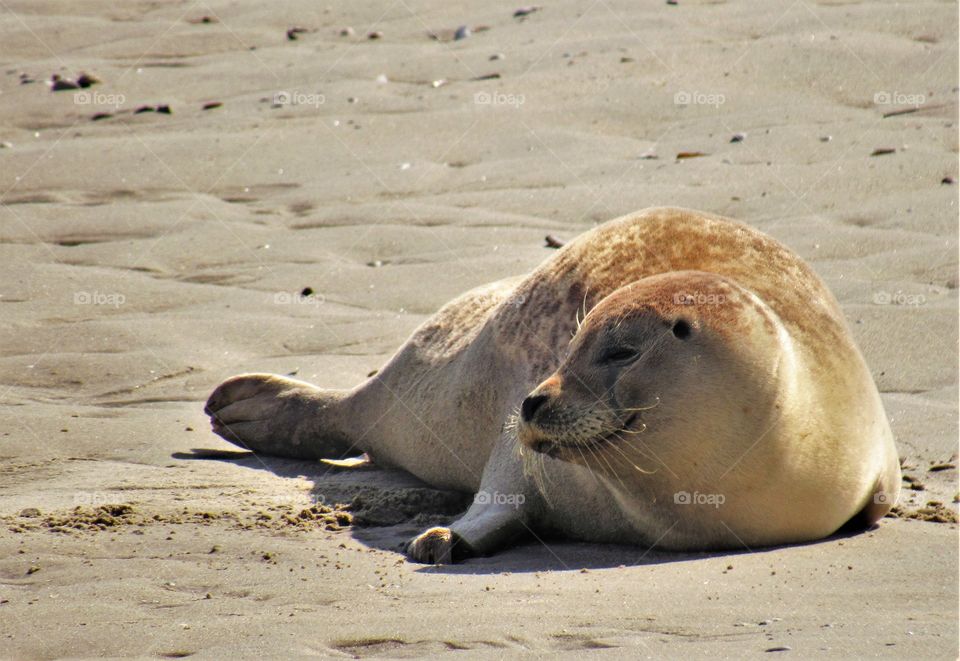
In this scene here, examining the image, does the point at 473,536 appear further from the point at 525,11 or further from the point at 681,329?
the point at 525,11

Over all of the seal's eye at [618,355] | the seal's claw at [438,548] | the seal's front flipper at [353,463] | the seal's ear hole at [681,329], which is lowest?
the seal's front flipper at [353,463]

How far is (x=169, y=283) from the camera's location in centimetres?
744

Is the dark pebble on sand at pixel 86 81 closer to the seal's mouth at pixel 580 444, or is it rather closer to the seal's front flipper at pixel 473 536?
the seal's front flipper at pixel 473 536

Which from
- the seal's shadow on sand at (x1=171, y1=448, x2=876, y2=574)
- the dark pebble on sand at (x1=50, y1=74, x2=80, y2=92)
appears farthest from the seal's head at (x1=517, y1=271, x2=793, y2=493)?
the dark pebble on sand at (x1=50, y1=74, x2=80, y2=92)

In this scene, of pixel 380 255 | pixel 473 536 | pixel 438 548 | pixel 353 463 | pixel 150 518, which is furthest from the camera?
pixel 380 255

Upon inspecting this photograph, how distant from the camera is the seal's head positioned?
404cm

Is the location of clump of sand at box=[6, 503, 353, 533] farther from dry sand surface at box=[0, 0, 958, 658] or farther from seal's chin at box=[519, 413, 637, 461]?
seal's chin at box=[519, 413, 637, 461]

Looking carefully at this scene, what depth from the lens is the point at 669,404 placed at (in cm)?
405

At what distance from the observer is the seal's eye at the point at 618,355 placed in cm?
412

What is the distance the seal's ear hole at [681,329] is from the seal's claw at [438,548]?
931mm

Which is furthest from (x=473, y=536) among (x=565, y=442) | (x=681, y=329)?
(x=681, y=329)

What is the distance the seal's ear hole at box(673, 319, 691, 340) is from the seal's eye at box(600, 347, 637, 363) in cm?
13

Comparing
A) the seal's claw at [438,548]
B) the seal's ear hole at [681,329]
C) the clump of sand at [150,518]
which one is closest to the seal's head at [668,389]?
the seal's ear hole at [681,329]

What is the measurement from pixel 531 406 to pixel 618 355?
0.29 meters
